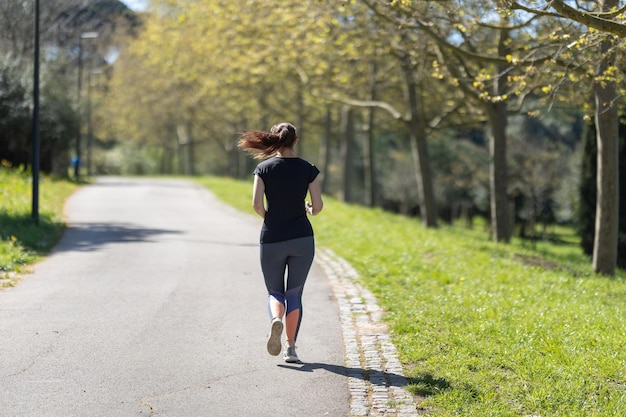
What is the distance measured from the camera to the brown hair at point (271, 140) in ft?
22.5

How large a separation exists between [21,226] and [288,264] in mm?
9997

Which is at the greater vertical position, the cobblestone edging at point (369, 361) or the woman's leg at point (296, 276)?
the woman's leg at point (296, 276)

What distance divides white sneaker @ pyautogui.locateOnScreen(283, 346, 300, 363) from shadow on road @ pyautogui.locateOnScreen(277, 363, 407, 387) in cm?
6

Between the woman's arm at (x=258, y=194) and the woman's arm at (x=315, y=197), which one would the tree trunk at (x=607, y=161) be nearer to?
the woman's arm at (x=315, y=197)

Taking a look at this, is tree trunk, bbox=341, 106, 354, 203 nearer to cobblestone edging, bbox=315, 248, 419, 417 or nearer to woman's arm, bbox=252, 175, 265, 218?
cobblestone edging, bbox=315, 248, 419, 417

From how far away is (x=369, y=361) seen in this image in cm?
713

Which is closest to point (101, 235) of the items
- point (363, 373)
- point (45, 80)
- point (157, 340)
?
point (157, 340)

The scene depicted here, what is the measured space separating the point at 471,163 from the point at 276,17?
985 inches

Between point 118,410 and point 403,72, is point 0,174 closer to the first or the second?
point 403,72

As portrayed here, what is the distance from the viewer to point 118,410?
5.61 m

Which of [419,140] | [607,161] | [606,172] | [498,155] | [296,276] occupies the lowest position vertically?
[296,276]

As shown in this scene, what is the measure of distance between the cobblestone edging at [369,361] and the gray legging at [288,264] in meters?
0.72

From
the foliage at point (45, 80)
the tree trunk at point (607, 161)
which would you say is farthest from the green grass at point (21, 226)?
the tree trunk at point (607, 161)

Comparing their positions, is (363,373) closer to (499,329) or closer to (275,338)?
(275,338)
